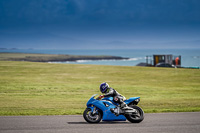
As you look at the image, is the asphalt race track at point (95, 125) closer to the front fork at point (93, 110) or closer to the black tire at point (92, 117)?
the black tire at point (92, 117)

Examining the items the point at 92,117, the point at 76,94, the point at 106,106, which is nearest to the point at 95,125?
the point at 92,117

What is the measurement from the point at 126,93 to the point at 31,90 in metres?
7.93

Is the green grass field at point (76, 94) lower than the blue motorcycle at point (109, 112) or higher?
lower

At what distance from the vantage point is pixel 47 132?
874 cm

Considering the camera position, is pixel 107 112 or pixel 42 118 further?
pixel 42 118

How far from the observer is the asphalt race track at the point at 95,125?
8.99m

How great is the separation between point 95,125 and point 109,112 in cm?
69

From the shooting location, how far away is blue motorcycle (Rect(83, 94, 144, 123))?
10.2m

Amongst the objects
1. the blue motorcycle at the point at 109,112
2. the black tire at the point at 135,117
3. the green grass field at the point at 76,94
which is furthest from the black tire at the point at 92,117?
the green grass field at the point at 76,94

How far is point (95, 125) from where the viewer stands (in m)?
9.93

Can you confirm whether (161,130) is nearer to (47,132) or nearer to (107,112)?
(107,112)

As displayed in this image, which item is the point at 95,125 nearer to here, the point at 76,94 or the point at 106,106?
the point at 106,106

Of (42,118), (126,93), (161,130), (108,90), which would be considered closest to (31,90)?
(126,93)

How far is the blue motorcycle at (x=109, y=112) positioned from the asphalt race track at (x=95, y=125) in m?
0.20
